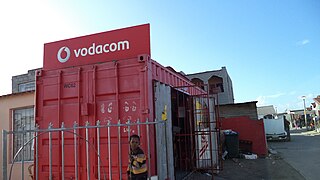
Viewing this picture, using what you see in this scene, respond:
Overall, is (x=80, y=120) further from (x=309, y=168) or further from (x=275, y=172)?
(x=309, y=168)

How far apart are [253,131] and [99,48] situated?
1298 cm

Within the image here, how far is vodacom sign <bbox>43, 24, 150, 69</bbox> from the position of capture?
5434mm

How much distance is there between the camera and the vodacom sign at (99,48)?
17.8ft

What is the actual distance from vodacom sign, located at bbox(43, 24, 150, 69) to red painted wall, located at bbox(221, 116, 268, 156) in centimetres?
1267

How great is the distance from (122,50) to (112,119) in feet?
4.53

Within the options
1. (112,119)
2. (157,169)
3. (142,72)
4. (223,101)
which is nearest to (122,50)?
(142,72)

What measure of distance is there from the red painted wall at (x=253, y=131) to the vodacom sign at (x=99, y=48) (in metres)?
12.7

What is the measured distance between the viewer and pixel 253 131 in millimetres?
16266

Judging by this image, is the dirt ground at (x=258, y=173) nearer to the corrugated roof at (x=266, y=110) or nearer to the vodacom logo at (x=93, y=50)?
the vodacom logo at (x=93, y=50)

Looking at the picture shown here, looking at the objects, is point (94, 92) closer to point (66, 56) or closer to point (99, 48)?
point (99, 48)

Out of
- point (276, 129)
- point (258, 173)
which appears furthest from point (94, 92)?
point (276, 129)

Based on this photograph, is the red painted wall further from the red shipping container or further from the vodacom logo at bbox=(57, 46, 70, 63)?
the vodacom logo at bbox=(57, 46, 70, 63)

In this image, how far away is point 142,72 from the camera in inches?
203

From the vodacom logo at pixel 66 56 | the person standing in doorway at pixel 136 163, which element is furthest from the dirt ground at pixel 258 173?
the vodacom logo at pixel 66 56
